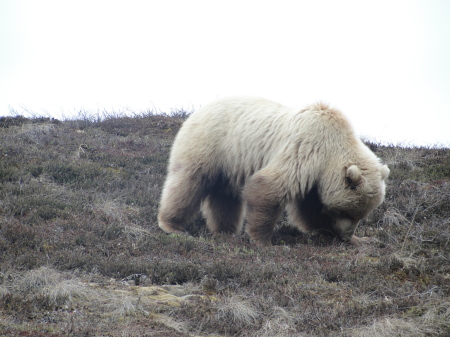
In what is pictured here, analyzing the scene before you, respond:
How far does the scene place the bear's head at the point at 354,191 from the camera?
683 centimetres

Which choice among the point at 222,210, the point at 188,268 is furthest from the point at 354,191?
the point at 188,268

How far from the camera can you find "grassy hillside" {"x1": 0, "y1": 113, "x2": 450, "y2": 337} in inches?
171

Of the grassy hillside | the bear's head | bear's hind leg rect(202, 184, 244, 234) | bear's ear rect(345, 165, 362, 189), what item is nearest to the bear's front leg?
the grassy hillside

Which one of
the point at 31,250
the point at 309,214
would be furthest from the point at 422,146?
the point at 31,250

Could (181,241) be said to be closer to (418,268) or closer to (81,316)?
(81,316)

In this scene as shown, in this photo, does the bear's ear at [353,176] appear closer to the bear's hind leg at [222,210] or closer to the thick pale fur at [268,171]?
the thick pale fur at [268,171]

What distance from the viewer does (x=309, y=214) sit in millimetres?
7652

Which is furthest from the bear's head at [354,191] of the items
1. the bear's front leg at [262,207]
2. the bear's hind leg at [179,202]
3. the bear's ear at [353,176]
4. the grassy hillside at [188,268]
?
the bear's hind leg at [179,202]

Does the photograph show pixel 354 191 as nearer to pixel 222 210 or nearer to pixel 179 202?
pixel 222 210

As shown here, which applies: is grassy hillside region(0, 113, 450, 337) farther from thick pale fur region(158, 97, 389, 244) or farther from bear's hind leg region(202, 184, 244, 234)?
thick pale fur region(158, 97, 389, 244)

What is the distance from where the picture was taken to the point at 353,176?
667 cm

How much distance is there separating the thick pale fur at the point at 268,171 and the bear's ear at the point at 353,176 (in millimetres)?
13

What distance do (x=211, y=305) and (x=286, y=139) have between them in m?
3.26

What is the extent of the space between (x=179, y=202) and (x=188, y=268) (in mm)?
2354
